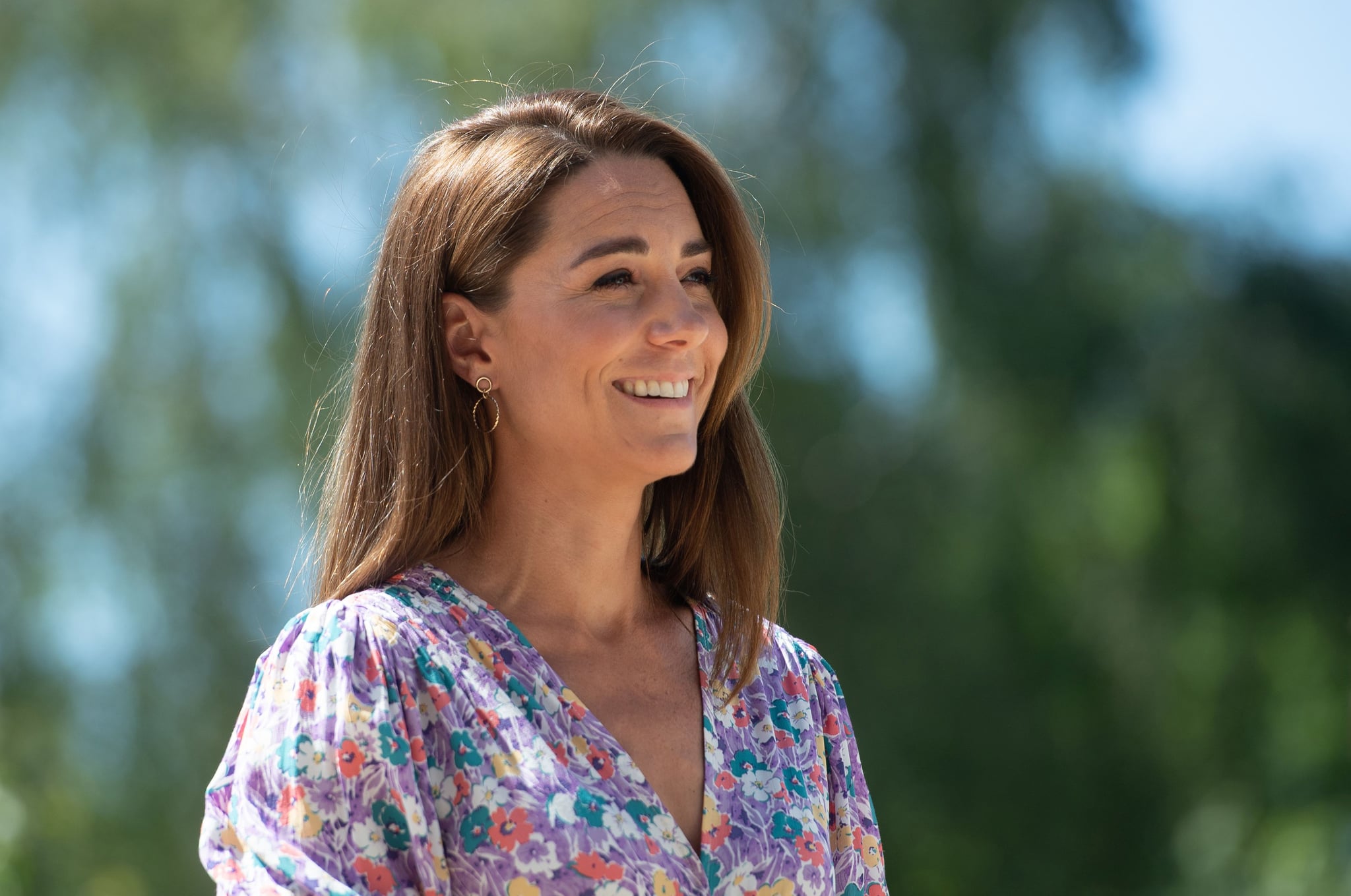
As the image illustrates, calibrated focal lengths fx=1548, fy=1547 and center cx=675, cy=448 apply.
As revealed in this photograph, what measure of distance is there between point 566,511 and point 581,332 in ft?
0.77

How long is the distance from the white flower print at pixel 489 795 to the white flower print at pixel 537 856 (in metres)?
0.05

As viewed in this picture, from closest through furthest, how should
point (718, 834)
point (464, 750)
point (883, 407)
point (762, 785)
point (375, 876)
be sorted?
point (375, 876)
point (464, 750)
point (718, 834)
point (762, 785)
point (883, 407)

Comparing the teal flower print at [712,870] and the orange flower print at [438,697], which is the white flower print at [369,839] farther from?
the teal flower print at [712,870]

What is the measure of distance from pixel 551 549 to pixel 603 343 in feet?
0.91

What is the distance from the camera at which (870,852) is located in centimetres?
203

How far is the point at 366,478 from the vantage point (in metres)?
1.96

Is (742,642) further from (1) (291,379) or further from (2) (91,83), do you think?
(2) (91,83)

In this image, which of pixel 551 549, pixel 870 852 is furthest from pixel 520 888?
pixel 870 852

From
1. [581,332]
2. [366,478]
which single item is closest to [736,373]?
A: [581,332]

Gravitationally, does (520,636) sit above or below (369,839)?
above

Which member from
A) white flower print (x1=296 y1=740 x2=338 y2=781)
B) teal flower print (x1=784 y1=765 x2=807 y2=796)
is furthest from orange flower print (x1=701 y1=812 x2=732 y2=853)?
white flower print (x1=296 y1=740 x2=338 y2=781)

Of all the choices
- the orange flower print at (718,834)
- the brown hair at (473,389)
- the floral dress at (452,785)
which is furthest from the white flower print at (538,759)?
the brown hair at (473,389)

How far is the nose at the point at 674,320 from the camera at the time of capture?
1.91 metres

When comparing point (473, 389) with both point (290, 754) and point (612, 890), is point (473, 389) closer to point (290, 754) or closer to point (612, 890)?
point (290, 754)
